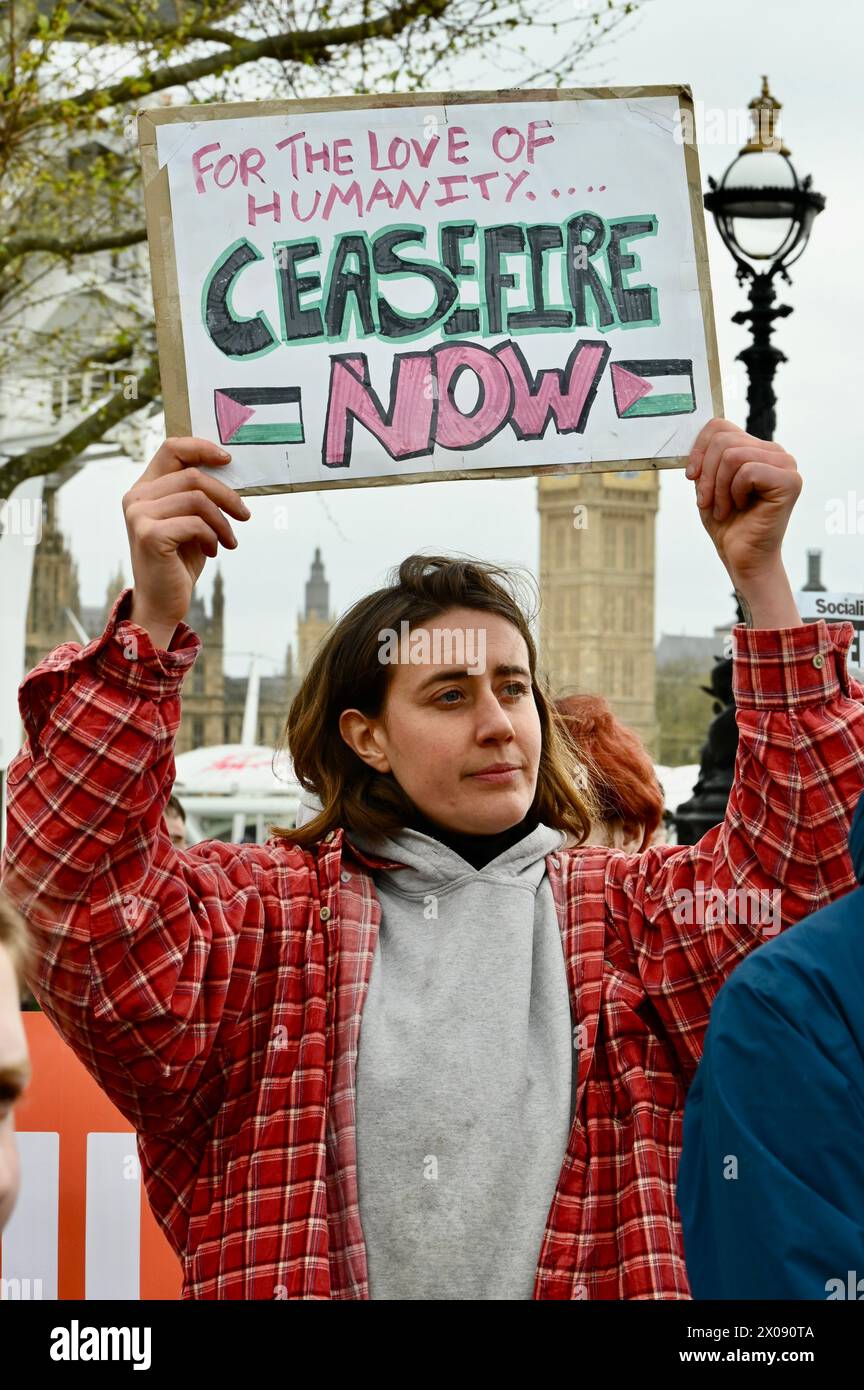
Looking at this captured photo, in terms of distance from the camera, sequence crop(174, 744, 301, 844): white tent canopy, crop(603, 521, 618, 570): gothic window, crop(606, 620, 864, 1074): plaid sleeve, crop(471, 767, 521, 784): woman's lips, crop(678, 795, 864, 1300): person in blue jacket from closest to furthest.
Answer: crop(678, 795, 864, 1300): person in blue jacket, crop(606, 620, 864, 1074): plaid sleeve, crop(471, 767, 521, 784): woman's lips, crop(174, 744, 301, 844): white tent canopy, crop(603, 521, 618, 570): gothic window

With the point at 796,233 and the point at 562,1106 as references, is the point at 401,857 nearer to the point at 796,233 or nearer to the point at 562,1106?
the point at 562,1106

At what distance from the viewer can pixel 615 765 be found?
15.3 ft

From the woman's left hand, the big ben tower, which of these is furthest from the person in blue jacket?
the big ben tower

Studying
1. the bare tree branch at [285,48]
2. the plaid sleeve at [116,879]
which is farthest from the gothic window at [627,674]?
the plaid sleeve at [116,879]

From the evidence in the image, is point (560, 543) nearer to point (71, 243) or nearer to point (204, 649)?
point (204, 649)

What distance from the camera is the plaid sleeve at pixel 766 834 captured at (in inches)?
103

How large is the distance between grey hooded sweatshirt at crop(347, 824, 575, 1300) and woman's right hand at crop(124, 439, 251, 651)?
0.50 meters

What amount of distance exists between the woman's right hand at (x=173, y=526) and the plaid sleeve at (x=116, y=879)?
46mm

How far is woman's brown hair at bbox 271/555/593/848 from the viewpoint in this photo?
9.47 feet

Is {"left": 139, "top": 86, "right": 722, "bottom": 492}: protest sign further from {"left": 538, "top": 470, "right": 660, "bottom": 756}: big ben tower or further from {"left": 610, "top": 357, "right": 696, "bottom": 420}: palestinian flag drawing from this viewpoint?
{"left": 538, "top": 470, "right": 660, "bottom": 756}: big ben tower

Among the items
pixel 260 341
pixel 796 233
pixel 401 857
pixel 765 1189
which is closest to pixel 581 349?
pixel 260 341

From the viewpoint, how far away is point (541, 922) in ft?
9.02

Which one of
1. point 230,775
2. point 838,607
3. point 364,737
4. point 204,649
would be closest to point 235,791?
point 230,775
